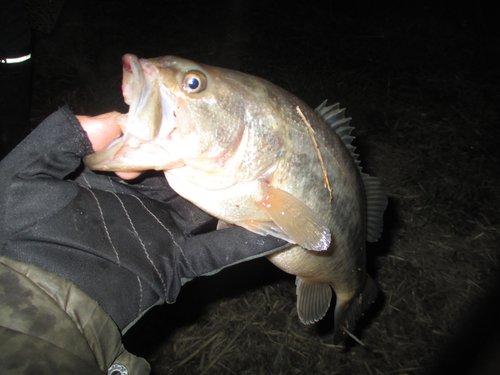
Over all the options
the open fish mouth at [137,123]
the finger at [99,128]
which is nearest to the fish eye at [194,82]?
the open fish mouth at [137,123]

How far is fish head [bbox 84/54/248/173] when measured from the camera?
123 centimetres

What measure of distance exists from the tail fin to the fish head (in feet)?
4.99

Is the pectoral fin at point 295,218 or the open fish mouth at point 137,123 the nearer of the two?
the open fish mouth at point 137,123

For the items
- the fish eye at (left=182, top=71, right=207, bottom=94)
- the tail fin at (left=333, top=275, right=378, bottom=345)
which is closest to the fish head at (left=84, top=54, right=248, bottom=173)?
the fish eye at (left=182, top=71, right=207, bottom=94)

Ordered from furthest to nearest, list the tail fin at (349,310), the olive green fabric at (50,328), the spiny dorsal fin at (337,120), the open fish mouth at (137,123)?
the tail fin at (349,310)
the spiny dorsal fin at (337,120)
the open fish mouth at (137,123)
the olive green fabric at (50,328)

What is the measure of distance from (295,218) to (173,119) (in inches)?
28.0

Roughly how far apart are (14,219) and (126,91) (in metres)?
0.79

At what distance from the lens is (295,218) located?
1.48m

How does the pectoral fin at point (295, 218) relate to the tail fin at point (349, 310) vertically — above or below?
above

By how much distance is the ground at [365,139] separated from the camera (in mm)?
2980

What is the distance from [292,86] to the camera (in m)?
4.96

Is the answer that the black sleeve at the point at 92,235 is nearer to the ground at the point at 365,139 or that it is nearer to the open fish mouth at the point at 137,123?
the open fish mouth at the point at 137,123

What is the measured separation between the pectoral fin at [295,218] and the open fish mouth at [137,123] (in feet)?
1.80

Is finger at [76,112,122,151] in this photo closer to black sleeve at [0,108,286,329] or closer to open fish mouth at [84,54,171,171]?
black sleeve at [0,108,286,329]
